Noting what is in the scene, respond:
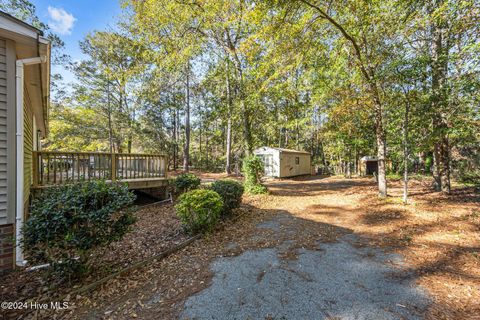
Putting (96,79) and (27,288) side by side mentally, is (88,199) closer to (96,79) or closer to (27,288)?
(27,288)

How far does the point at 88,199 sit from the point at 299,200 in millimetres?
7056

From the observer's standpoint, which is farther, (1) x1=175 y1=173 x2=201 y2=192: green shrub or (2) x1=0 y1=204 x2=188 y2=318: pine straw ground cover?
(1) x1=175 y1=173 x2=201 y2=192: green shrub

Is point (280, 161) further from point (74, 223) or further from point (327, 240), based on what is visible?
point (74, 223)

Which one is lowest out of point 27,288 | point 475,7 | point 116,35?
point 27,288

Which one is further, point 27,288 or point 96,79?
point 96,79

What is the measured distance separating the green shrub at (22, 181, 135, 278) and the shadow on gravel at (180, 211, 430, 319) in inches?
57.1

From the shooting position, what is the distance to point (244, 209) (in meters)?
6.65

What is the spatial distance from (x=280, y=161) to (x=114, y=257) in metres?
13.3

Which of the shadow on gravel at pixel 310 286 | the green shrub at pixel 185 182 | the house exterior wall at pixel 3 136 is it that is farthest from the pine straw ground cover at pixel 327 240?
the house exterior wall at pixel 3 136

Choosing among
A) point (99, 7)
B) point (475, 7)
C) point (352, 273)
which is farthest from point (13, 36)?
point (475, 7)

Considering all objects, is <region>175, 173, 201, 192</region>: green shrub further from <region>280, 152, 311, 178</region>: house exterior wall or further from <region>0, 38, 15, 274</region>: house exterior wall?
<region>280, 152, 311, 178</region>: house exterior wall

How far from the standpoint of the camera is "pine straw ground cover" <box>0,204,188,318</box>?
2.58 metres

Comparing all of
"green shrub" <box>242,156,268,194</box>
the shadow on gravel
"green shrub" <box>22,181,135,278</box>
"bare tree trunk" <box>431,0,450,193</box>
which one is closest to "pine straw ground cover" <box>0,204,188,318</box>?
"green shrub" <box>22,181,135,278</box>

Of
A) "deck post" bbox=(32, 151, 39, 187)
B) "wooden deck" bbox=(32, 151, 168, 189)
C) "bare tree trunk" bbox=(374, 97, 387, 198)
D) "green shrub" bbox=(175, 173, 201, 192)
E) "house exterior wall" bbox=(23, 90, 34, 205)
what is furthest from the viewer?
"bare tree trunk" bbox=(374, 97, 387, 198)
